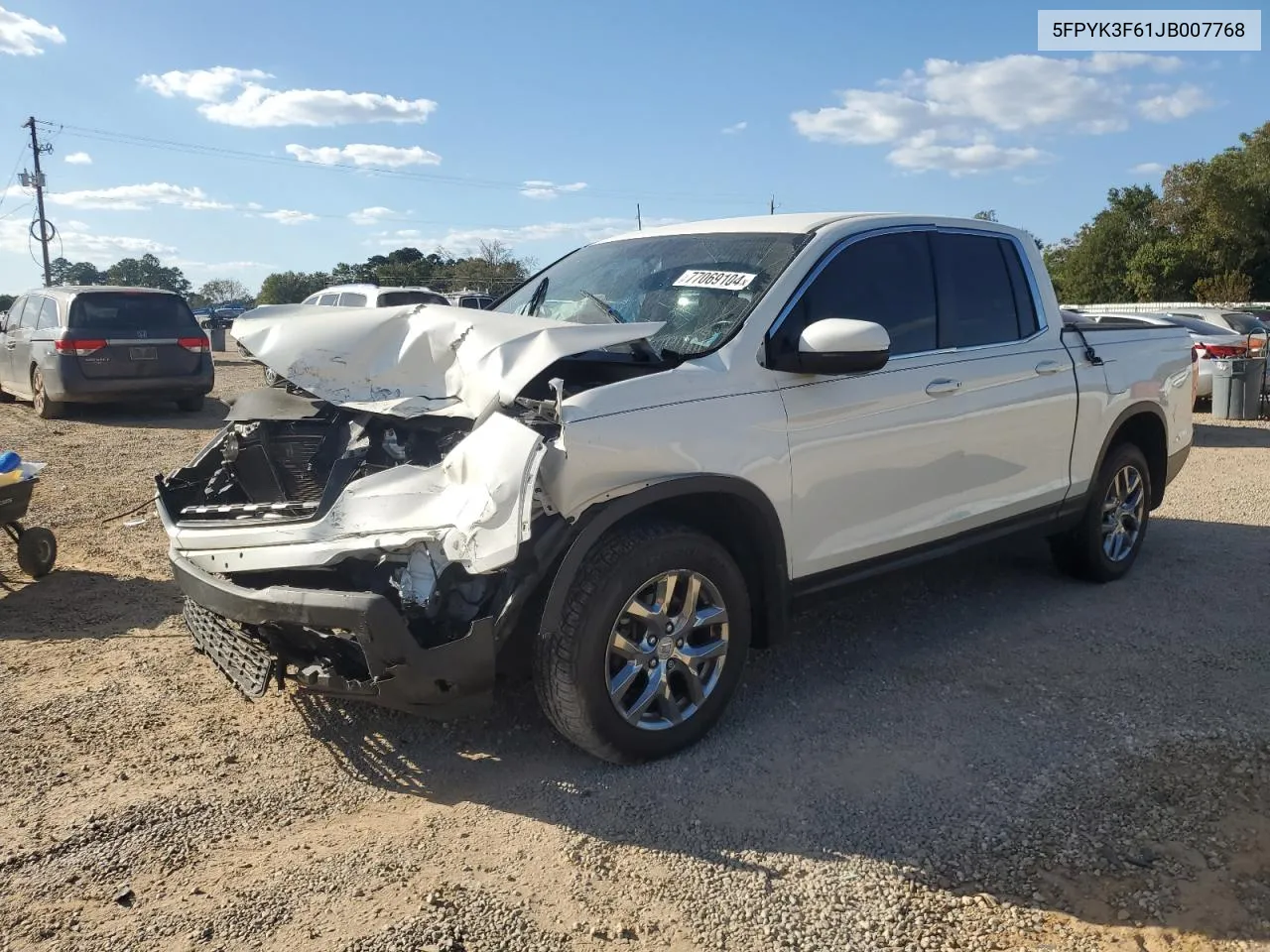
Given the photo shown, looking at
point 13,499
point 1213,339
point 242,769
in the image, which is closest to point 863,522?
point 242,769

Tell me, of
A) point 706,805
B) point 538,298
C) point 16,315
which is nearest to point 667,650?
point 706,805

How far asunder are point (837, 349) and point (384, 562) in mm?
1741

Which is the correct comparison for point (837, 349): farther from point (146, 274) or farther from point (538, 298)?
point (146, 274)

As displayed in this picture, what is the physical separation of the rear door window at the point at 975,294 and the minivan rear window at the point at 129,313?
10.8m

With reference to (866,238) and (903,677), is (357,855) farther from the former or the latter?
(866,238)

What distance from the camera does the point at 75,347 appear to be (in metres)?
11.9

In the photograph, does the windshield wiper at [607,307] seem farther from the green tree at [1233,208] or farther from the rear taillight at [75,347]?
the green tree at [1233,208]

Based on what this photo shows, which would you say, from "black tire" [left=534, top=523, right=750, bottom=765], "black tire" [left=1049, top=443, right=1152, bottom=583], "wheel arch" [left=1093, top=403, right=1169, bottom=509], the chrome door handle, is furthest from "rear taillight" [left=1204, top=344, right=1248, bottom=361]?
"black tire" [left=534, top=523, right=750, bottom=765]

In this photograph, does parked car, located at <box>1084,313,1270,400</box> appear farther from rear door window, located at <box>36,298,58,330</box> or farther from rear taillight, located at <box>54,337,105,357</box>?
rear door window, located at <box>36,298,58,330</box>

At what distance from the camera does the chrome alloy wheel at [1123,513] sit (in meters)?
5.63

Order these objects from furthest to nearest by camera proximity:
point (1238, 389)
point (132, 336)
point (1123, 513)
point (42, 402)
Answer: point (1238, 389), point (42, 402), point (132, 336), point (1123, 513)

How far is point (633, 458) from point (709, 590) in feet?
1.97

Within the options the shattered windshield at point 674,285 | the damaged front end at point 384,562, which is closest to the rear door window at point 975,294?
the shattered windshield at point 674,285

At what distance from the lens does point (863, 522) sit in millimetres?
4043
